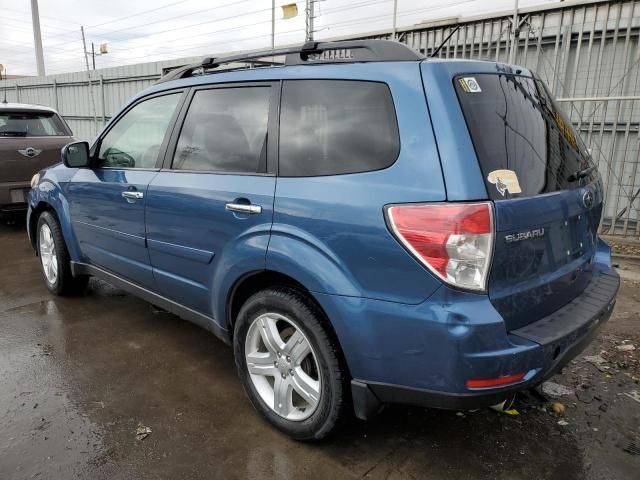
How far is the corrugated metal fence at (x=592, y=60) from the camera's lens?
21.4 ft

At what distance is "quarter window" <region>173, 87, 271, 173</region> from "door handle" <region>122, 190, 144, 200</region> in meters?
0.35

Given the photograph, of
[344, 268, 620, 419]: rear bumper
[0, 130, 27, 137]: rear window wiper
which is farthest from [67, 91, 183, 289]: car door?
[0, 130, 27, 137]: rear window wiper

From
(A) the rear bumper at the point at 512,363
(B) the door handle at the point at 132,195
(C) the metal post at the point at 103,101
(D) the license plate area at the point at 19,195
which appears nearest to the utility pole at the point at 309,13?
(C) the metal post at the point at 103,101

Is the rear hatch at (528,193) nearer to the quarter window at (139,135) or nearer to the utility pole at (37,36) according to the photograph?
the quarter window at (139,135)

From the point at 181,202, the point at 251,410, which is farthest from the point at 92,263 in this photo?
the point at 251,410

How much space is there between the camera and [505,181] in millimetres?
1976

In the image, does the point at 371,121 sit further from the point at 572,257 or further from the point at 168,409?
the point at 168,409

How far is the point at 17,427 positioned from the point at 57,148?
18.2 ft

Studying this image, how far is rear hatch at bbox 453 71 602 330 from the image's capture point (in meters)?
1.94

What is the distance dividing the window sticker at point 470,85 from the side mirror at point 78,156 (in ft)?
9.63

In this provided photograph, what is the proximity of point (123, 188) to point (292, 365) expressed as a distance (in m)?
1.86

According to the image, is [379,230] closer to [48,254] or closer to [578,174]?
[578,174]

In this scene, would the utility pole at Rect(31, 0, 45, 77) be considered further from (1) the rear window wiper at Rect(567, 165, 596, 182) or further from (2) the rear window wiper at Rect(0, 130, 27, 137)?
(1) the rear window wiper at Rect(567, 165, 596, 182)

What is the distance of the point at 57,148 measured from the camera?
7.16 meters
